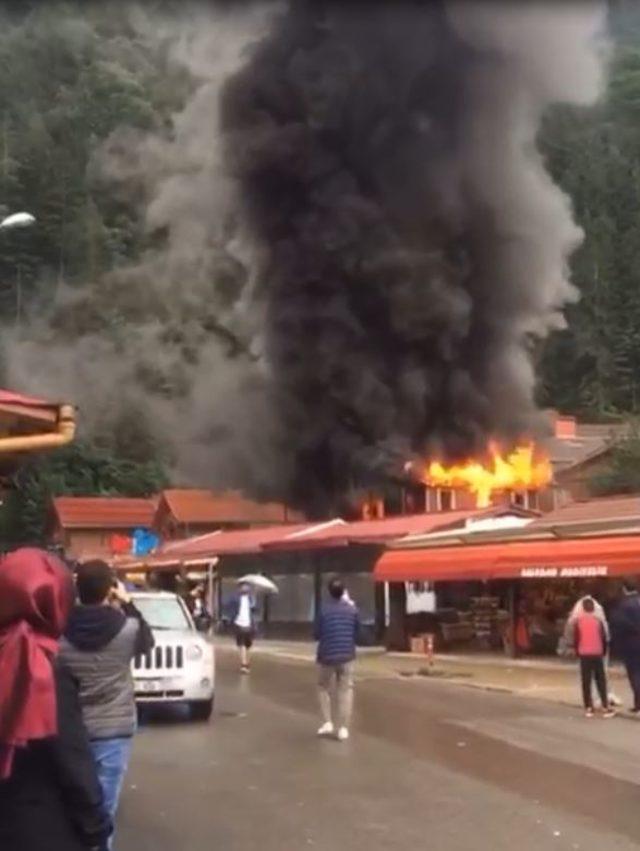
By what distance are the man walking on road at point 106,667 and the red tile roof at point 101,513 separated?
52.7m

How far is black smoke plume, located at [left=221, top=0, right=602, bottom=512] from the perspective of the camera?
1945 inches

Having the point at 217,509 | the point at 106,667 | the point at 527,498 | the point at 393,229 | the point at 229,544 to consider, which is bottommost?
the point at 106,667

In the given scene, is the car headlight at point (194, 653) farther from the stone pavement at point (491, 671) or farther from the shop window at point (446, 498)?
the shop window at point (446, 498)

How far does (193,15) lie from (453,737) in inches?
2071

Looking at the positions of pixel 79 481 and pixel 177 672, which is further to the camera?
pixel 79 481

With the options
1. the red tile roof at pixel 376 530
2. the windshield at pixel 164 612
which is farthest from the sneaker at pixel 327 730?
the red tile roof at pixel 376 530

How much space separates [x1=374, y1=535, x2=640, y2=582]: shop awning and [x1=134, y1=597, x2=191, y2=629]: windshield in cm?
872

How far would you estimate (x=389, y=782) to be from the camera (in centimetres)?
971

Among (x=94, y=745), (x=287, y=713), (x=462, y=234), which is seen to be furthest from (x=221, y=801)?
(x=462, y=234)

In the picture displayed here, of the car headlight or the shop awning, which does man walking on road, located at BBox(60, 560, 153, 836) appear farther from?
the shop awning

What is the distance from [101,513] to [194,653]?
47.6 metres

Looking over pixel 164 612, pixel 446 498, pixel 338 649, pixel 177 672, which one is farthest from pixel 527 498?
pixel 338 649

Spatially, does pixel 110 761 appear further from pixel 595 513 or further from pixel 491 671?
pixel 595 513

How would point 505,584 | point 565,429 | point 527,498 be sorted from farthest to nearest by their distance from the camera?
point 565,429
point 527,498
point 505,584
